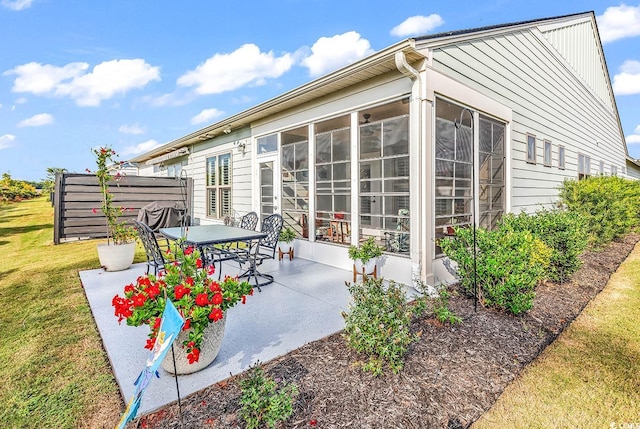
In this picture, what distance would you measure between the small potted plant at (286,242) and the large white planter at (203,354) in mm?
3561

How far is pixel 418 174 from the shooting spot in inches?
156

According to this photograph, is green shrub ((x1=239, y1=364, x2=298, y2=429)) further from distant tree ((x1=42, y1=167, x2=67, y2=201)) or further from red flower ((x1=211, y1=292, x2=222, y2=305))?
distant tree ((x1=42, y1=167, x2=67, y2=201))

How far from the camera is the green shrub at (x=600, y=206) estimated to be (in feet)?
22.6

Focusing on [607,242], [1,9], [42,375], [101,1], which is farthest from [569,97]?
[1,9]

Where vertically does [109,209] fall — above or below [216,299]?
above

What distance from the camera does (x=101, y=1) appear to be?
7.86 metres

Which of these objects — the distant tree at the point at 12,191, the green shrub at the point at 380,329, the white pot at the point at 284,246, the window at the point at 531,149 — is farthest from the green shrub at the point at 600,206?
the distant tree at the point at 12,191

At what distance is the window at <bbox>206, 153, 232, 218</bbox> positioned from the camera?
27.7 ft

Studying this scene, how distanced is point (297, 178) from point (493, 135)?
345 centimetres

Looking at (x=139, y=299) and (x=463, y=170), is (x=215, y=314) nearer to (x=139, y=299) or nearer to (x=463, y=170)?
(x=139, y=299)

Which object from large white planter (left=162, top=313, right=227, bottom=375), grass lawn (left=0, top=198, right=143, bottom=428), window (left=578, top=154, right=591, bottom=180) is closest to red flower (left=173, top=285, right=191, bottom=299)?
large white planter (left=162, top=313, right=227, bottom=375)

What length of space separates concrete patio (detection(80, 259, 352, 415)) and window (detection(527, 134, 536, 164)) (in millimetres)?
4549

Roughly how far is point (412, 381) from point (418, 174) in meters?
2.48

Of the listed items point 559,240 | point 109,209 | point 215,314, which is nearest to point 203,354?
point 215,314
